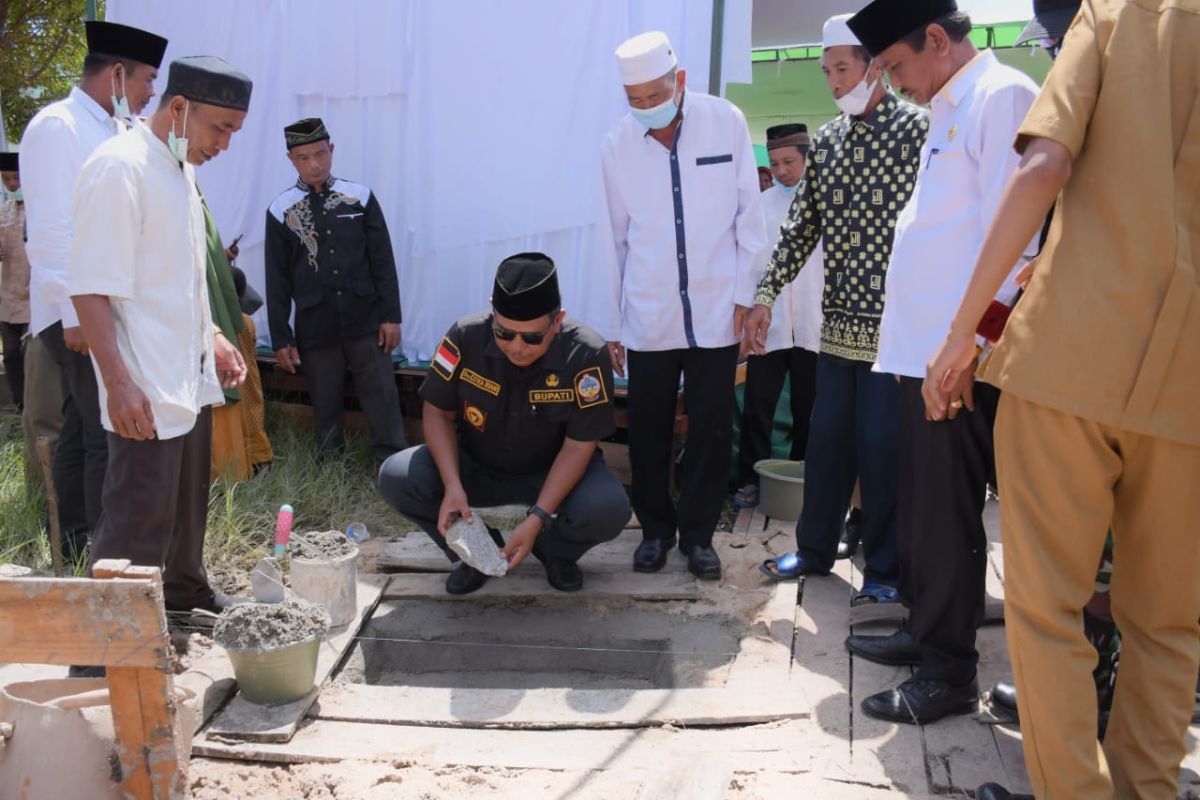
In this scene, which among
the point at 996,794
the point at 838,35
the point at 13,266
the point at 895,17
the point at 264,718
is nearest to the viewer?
the point at 996,794

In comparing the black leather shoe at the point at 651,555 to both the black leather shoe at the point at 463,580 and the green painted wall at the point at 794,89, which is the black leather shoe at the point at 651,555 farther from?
the green painted wall at the point at 794,89

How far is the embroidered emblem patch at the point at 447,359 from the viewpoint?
12.4 feet

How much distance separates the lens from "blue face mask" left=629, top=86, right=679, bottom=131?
377 cm

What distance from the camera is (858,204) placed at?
3.53 metres

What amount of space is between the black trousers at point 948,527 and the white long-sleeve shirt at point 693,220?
116cm

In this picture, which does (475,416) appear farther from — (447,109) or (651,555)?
(447,109)

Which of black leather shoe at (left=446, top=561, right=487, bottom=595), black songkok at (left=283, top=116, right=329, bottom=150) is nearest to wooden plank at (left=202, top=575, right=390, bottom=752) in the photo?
black leather shoe at (left=446, top=561, right=487, bottom=595)

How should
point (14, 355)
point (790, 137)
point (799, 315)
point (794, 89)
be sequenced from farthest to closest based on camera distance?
point (794, 89) < point (14, 355) < point (790, 137) < point (799, 315)

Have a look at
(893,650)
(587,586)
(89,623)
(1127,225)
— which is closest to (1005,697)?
(893,650)

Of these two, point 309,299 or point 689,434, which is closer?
point 689,434

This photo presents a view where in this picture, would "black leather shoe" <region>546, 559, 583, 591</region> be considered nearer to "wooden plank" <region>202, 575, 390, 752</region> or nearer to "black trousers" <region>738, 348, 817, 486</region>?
"wooden plank" <region>202, 575, 390, 752</region>

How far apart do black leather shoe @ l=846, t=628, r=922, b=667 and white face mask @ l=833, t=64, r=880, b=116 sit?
5.87ft

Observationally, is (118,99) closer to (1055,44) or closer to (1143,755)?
(1055,44)

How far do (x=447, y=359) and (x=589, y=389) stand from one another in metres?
0.55
